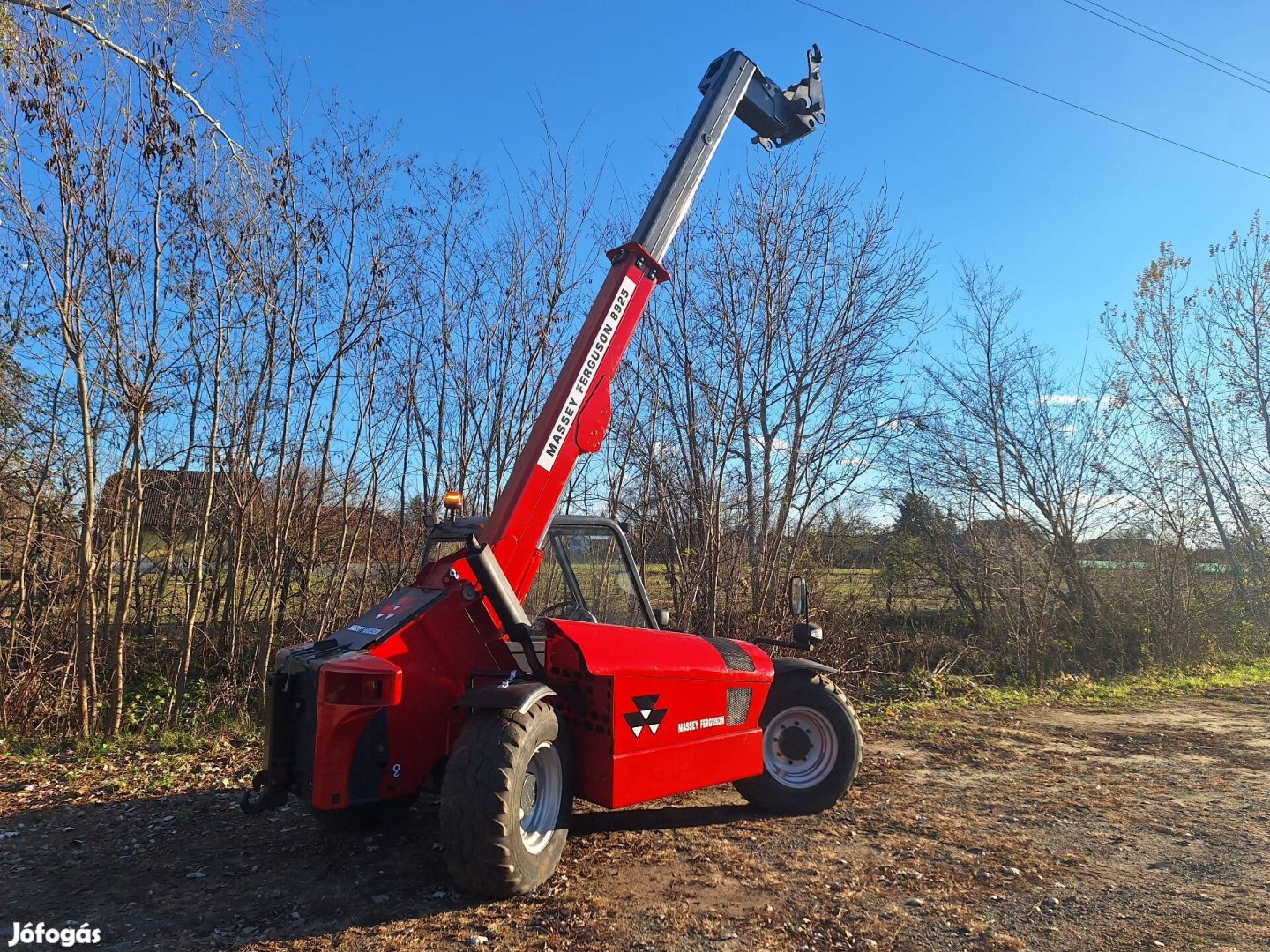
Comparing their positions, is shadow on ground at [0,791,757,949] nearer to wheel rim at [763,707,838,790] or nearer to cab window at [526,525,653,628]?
wheel rim at [763,707,838,790]

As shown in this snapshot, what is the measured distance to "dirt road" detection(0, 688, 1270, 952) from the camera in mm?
3541

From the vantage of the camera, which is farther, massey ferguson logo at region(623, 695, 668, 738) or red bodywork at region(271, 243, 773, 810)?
massey ferguson logo at region(623, 695, 668, 738)

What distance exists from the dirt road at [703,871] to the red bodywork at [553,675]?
0.48 metres

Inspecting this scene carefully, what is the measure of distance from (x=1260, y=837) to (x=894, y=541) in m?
9.58

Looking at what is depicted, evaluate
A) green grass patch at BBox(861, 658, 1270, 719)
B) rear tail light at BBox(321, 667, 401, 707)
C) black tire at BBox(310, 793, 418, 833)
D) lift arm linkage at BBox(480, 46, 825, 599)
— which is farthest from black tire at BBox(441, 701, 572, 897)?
green grass patch at BBox(861, 658, 1270, 719)

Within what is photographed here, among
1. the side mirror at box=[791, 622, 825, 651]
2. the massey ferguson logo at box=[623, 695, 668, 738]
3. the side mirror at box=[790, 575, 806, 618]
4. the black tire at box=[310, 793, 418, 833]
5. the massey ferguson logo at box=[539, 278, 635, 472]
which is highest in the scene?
the massey ferguson logo at box=[539, 278, 635, 472]

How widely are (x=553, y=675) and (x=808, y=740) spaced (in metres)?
2.21

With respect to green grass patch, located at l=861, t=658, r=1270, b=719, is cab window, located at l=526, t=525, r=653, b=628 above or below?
above

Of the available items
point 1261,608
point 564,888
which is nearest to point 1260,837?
point 564,888

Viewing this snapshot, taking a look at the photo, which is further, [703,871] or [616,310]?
[616,310]

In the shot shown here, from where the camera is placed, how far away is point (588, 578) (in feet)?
17.8

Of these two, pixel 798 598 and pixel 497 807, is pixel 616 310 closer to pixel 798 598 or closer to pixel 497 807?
Answer: pixel 798 598

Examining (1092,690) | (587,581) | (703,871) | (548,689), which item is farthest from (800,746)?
(1092,690)

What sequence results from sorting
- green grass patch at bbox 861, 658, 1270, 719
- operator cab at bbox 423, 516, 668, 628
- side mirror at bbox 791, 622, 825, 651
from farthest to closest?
green grass patch at bbox 861, 658, 1270, 719 → side mirror at bbox 791, 622, 825, 651 → operator cab at bbox 423, 516, 668, 628
